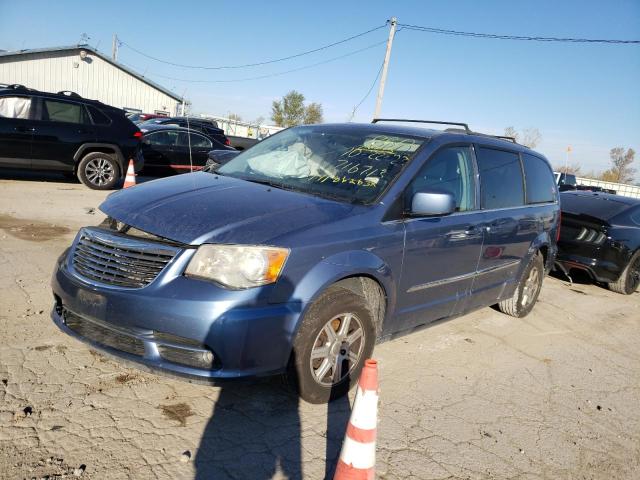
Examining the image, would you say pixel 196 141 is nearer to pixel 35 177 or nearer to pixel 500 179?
pixel 35 177

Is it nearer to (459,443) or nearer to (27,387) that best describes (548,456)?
(459,443)

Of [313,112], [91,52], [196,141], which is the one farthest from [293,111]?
[196,141]

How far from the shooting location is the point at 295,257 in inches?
112

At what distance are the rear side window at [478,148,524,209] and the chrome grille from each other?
9.06 ft

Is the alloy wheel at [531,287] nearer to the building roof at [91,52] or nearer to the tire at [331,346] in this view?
the tire at [331,346]

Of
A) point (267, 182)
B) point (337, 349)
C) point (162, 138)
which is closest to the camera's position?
point (337, 349)

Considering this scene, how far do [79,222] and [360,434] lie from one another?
21.0 feet

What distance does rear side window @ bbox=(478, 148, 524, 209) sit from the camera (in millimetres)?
4461

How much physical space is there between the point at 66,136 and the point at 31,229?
3911mm

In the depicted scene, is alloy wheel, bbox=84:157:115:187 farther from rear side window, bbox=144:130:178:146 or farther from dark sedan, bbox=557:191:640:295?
dark sedan, bbox=557:191:640:295

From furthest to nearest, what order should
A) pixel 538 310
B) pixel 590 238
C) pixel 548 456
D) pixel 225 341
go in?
pixel 590 238 → pixel 538 310 → pixel 548 456 → pixel 225 341

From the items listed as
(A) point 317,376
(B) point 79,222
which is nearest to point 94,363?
(A) point 317,376

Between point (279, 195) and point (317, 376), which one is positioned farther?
point (279, 195)

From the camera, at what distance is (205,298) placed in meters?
2.68
